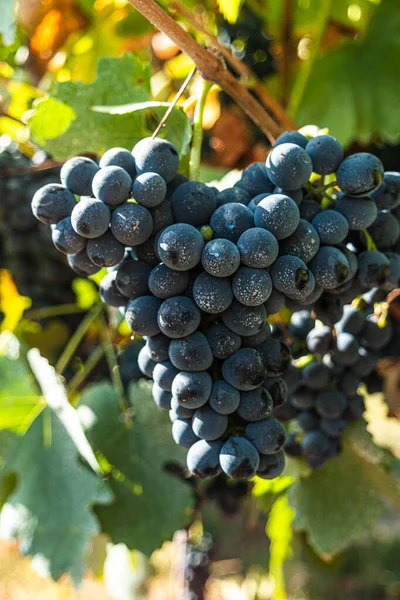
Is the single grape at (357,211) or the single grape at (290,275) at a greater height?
the single grape at (357,211)

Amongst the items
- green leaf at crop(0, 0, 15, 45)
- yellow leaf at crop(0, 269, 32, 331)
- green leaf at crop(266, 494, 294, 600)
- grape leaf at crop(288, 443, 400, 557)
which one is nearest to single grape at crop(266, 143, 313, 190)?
green leaf at crop(0, 0, 15, 45)

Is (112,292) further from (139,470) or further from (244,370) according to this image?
(139,470)

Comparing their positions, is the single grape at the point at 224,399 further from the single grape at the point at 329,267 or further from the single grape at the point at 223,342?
the single grape at the point at 329,267

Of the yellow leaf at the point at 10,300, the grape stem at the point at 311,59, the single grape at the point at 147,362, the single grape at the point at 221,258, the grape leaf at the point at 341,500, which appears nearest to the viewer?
the single grape at the point at 221,258

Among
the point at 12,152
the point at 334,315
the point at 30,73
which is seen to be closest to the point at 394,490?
the point at 334,315

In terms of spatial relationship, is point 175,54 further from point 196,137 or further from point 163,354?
point 163,354

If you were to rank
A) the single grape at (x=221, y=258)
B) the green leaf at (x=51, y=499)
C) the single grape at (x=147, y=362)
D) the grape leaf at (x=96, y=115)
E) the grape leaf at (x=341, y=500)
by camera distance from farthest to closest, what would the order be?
the grape leaf at (x=341, y=500) → the green leaf at (x=51, y=499) → the grape leaf at (x=96, y=115) → the single grape at (x=147, y=362) → the single grape at (x=221, y=258)

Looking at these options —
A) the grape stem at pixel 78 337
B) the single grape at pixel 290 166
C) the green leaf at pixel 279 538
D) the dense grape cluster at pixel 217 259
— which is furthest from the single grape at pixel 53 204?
the green leaf at pixel 279 538

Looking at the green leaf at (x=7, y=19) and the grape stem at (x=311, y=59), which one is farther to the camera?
the grape stem at (x=311, y=59)
